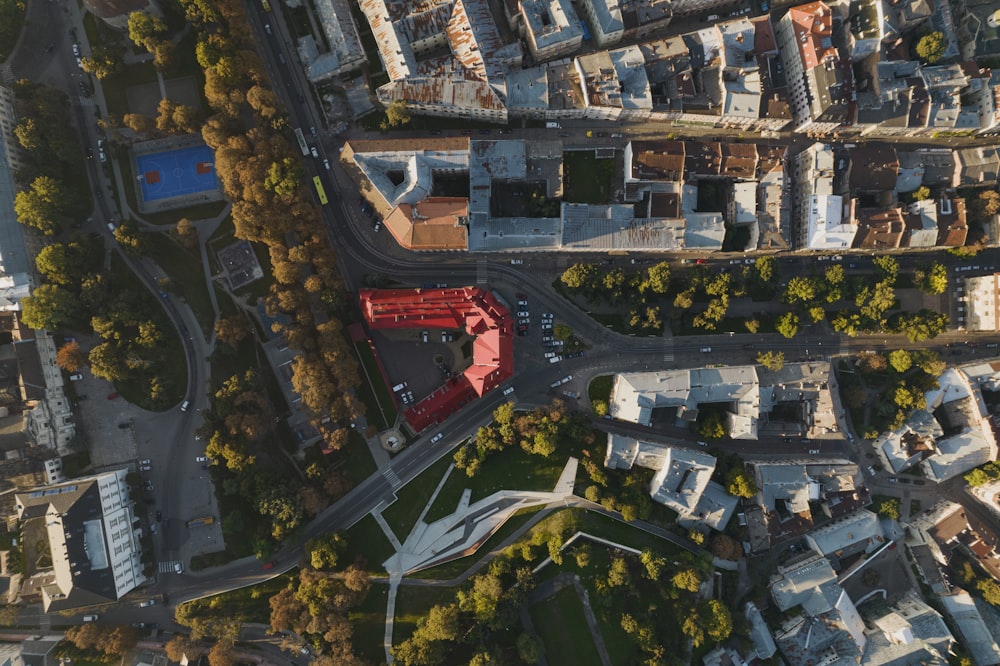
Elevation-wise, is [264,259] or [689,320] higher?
[264,259]

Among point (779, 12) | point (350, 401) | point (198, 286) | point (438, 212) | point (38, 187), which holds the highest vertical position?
point (779, 12)

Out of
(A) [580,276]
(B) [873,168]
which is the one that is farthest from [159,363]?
(B) [873,168]

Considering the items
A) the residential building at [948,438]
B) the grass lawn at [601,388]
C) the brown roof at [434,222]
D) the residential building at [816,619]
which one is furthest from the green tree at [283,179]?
the residential building at [948,438]

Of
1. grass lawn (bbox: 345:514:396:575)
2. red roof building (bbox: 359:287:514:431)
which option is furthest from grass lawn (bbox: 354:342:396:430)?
grass lawn (bbox: 345:514:396:575)

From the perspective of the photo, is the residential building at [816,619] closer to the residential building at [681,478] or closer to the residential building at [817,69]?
the residential building at [681,478]

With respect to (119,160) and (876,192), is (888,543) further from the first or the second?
(119,160)

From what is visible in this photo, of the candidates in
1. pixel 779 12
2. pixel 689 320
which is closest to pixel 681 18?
pixel 779 12
